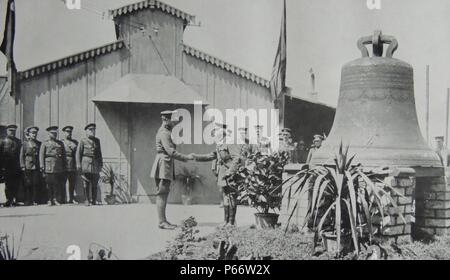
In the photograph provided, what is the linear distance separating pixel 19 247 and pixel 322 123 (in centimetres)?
1006

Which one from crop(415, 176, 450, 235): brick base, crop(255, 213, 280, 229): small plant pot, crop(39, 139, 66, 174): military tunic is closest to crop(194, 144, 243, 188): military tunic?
crop(255, 213, 280, 229): small plant pot

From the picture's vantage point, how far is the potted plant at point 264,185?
23.0 ft

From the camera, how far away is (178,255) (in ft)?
18.4

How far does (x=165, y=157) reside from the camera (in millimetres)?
7391

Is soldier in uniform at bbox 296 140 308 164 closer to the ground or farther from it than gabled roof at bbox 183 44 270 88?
closer to the ground

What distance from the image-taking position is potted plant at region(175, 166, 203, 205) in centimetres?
1041

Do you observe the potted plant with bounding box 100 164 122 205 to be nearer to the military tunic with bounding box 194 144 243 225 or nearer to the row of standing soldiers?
the row of standing soldiers

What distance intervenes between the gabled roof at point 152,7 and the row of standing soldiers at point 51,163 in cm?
243

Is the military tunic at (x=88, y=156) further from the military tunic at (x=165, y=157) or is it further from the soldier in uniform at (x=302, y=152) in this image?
the soldier in uniform at (x=302, y=152)

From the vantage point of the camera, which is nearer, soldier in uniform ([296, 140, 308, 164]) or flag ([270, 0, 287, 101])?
flag ([270, 0, 287, 101])

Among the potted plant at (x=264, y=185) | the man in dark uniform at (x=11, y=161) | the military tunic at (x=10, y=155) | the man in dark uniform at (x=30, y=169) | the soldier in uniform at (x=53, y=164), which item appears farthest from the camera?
the soldier in uniform at (x=53, y=164)

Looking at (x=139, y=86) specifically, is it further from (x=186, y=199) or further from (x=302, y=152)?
(x=302, y=152)

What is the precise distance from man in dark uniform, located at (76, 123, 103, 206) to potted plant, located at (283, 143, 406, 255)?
540cm

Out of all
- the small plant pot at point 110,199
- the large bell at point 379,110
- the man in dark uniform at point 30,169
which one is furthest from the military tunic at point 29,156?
the large bell at point 379,110
